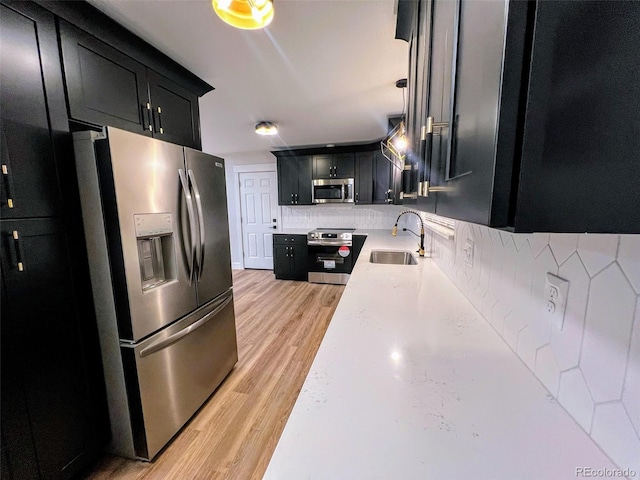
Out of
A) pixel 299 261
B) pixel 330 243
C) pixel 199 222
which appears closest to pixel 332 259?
pixel 330 243

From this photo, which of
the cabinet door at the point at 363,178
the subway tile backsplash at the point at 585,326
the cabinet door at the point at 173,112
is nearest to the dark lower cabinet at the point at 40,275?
the cabinet door at the point at 173,112

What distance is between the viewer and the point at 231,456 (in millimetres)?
1433

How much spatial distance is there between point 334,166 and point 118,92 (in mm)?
3379

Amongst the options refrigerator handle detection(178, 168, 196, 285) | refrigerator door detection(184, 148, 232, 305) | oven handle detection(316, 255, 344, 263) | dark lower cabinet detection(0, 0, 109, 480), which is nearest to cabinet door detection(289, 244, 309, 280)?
oven handle detection(316, 255, 344, 263)

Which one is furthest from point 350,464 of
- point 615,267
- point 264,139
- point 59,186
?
point 264,139


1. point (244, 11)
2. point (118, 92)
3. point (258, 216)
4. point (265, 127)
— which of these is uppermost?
point (265, 127)

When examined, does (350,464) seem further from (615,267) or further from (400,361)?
(615,267)

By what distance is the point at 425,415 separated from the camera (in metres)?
0.58

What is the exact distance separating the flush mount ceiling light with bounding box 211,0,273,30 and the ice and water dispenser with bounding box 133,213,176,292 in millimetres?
1024

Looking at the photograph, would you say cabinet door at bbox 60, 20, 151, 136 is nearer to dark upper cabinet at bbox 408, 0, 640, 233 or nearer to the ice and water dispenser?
the ice and water dispenser

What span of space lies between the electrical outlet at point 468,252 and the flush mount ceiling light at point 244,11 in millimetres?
1436

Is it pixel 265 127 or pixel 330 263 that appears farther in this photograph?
pixel 330 263

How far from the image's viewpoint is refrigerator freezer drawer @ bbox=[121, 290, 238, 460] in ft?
4.34

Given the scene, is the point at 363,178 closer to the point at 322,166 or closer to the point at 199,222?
the point at 322,166
